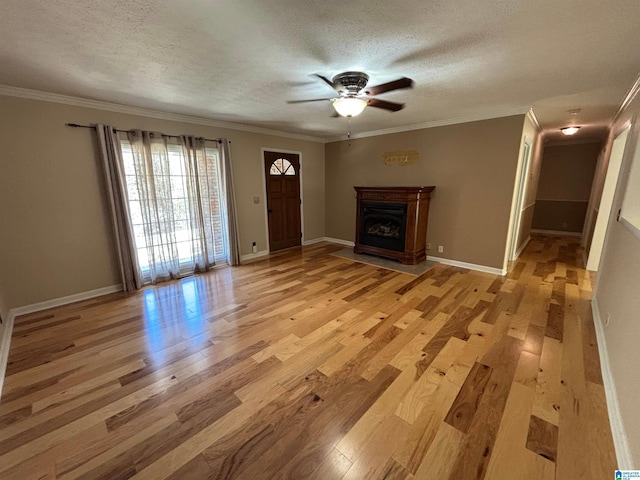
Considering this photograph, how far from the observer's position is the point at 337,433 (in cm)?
155

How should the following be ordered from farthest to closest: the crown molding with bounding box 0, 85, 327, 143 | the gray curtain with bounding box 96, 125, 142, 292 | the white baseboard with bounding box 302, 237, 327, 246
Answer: the white baseboard with bounding box 302, 237, 327, 246 < the gray curtain with bounding box 96, 125, 142, 292 < the crown molding with bounding box 0, 85, 327, 143

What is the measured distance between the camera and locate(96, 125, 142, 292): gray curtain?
3.21 metres

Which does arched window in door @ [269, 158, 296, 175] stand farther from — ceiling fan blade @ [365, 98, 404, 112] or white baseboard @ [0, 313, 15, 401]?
white baseboard @ [0, 313, 15, 401]

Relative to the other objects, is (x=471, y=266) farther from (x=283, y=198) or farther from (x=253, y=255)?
(x=253, y=255)

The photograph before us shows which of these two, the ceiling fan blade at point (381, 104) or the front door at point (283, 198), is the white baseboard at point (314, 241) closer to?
the front door at point (283, 198)

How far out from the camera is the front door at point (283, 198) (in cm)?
521

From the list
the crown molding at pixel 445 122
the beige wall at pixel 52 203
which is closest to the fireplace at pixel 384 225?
the crown molding at pixel 445 122

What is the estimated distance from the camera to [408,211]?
4391 mm

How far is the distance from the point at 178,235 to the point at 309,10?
354cm

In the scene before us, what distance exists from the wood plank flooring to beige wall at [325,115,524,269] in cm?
118

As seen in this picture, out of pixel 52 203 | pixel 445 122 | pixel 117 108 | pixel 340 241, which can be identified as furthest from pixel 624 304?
pixel 52 203

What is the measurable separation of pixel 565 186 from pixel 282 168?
24.1 feet

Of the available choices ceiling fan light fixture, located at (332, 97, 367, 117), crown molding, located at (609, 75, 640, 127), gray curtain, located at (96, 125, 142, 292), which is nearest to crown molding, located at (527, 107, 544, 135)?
crown molding, located at (609, 75, 640, 127)

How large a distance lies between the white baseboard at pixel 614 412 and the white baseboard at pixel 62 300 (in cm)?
489
